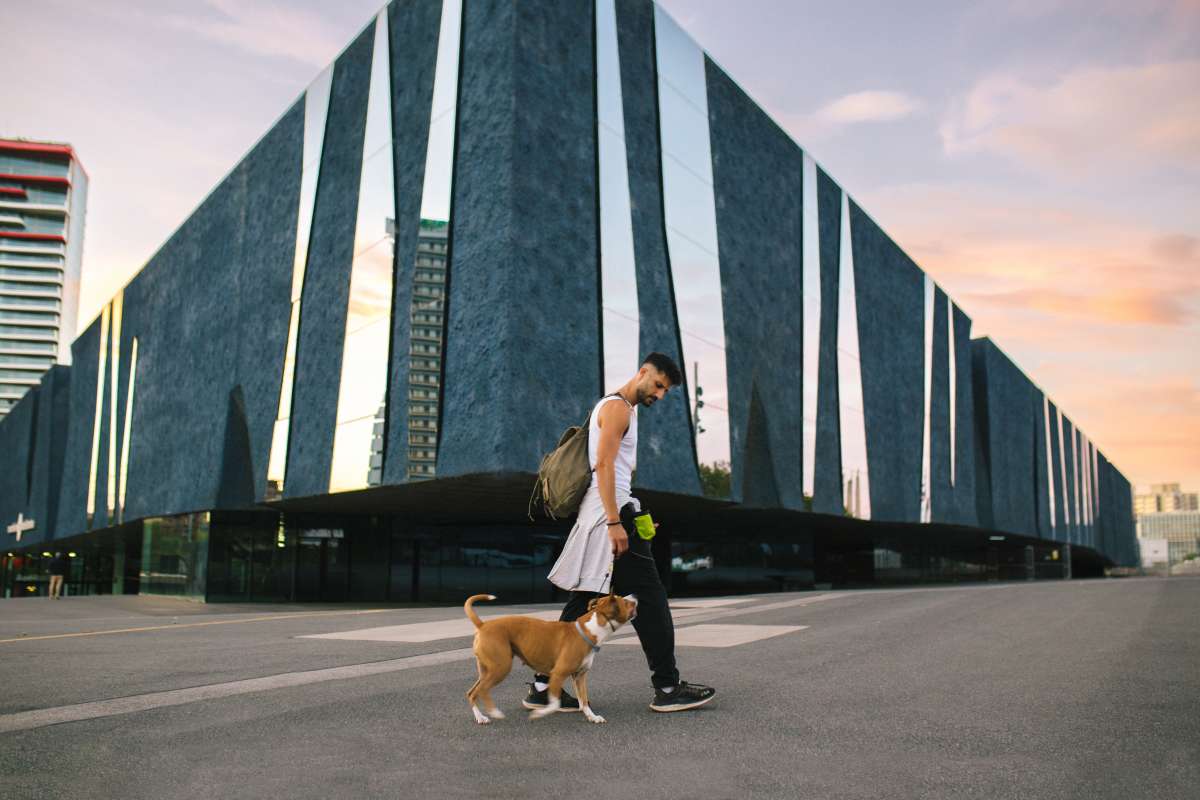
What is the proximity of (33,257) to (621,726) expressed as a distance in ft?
488

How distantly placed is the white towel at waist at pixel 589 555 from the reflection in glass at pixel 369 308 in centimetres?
1643

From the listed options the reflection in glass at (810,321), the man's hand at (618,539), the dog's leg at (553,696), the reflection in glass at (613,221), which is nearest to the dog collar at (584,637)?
the dog's leg at (553,696)

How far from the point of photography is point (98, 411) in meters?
44.2

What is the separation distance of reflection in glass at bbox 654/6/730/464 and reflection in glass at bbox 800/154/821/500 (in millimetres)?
5831

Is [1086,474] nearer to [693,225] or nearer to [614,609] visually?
[693,225]

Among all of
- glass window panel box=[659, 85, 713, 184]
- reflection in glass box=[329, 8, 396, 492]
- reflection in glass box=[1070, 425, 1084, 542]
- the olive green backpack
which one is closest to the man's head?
the olive green backpack

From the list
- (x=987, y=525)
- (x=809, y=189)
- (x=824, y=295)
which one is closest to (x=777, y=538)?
(x=824, y=295)

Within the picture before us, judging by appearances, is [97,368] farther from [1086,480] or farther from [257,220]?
[1086,480]

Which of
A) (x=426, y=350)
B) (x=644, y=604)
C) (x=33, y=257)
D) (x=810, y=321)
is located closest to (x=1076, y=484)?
(x=810, y=321)

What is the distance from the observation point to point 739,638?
9180 millimetres

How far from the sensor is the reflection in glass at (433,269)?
65.1 ft

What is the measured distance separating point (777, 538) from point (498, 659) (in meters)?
34.1

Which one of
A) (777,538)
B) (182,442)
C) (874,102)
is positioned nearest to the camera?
(874,102)

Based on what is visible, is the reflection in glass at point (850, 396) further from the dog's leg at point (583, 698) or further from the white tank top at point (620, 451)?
the dog's leg at point (583, 698)
